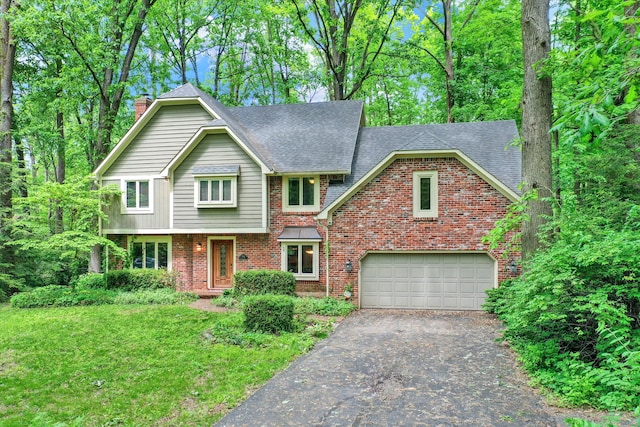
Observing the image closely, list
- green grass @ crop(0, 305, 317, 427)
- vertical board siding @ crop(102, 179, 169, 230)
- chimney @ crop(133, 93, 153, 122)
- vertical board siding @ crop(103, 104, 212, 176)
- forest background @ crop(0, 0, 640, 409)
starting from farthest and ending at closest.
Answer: chimney @ crop(133, 93, 153, 122), vertical board siding @ crop(103, 104, 212, 176), vertical board siding @ crop(102, 179, 169, 230), forest background @ crop(0, 0, 640, 409), green grass @ crop(0, 305, 317, 427)

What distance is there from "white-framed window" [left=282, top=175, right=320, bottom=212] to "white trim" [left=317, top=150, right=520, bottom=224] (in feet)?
3.80

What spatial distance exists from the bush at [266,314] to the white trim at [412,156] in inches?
184

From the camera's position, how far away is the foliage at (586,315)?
5211 mm

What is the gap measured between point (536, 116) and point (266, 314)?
7023mm

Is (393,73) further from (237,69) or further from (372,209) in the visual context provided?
(372,209)

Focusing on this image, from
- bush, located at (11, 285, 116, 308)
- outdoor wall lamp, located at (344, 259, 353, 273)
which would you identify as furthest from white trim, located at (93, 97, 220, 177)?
outdoor wall lamp, located at (344, 259, 353, 273)

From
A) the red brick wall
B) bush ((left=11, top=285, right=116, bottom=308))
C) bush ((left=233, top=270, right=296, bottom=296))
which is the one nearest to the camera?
the red brick wall

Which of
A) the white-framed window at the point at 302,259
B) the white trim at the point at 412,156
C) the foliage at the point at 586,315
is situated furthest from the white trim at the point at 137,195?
the foliage at the point at 586,315

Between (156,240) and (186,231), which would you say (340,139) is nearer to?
→ (186,231)

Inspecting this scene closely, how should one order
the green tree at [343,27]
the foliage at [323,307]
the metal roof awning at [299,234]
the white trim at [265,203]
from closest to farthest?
1. the foliage at [323,307]
2. the metal roof awning at [299,234]
3. the white trim at [265,203]
4. the green tree at [343,27]

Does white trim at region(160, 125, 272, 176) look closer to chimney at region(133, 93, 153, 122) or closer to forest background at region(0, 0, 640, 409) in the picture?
forest background at region(0, 0, 640, 409)

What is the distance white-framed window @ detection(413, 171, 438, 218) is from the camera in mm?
12875

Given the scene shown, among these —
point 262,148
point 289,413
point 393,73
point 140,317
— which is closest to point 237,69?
point 393,73

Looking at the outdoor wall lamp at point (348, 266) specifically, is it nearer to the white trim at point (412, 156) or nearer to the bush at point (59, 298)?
the white trim at point (412, 156)
